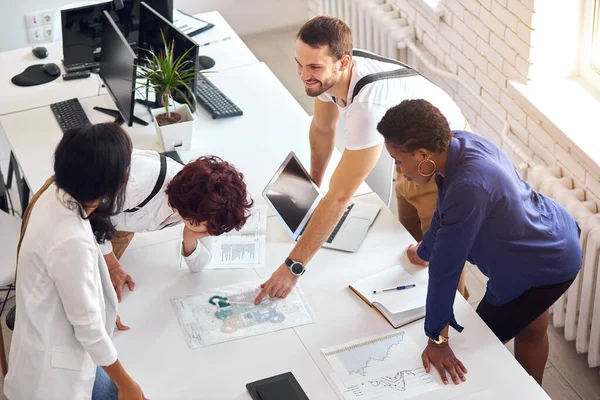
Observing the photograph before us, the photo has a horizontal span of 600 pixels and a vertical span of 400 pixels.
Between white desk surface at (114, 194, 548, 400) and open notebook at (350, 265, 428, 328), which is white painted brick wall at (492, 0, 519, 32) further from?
open notebook at (350, 265, 428, 328)

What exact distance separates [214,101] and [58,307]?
1.83 metres

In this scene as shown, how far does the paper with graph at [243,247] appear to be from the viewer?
105 inches

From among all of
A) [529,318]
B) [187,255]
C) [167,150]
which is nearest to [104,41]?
[167,150]

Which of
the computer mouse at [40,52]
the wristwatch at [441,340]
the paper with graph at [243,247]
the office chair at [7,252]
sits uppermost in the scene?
the computer mouse at [40,52]

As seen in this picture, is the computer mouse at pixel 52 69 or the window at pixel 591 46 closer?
the window at pixel 591 46

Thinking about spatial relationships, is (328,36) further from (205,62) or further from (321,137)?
(205,62)

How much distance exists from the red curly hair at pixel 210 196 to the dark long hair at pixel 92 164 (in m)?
0.36

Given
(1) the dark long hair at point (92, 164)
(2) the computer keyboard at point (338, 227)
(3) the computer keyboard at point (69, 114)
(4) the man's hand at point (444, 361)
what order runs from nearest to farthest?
(1) the dark long hair at point (92, 164) < (4) the man's hand at point (444, 361) < (2) the computer keyboard at point (338, 227) < (3) the computer keyboard at point (69, 114)

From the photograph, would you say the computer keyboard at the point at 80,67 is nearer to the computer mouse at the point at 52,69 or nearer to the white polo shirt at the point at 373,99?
the computer mouse at the point at 52,69

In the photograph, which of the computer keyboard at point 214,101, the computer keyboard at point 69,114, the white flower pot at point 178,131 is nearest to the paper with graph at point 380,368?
the white flower pot at point 178,131

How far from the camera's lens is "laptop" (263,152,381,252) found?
9.12ft

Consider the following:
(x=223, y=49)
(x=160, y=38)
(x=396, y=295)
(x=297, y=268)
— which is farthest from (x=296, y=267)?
(x=223, y=49)

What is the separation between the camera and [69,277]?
189 centimetres

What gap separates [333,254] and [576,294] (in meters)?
1.04
